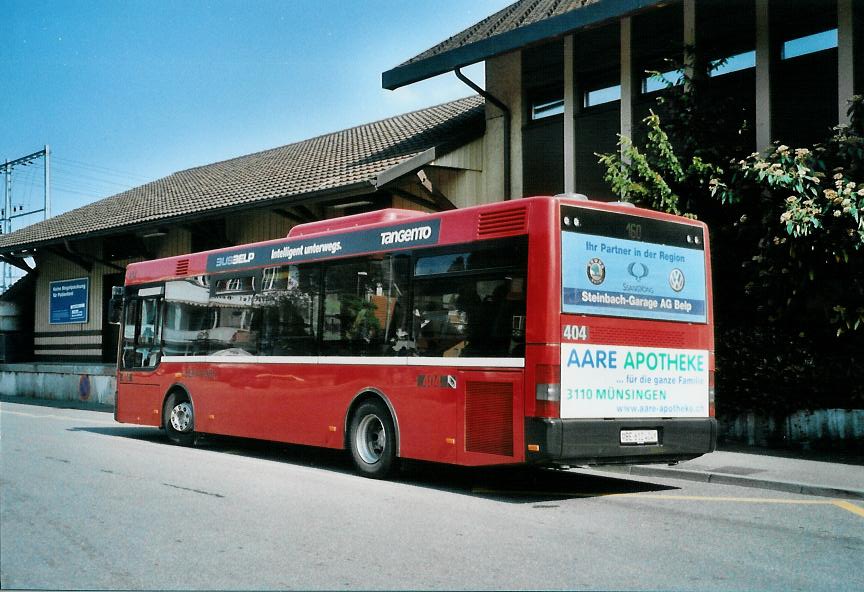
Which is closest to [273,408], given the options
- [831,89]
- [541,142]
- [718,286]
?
[718,286]

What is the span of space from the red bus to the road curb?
856mm

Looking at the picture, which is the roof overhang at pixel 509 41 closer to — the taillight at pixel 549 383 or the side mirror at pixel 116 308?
the side mirror at pixel 116 308

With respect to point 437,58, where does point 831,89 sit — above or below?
below

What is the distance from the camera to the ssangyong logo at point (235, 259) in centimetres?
1280

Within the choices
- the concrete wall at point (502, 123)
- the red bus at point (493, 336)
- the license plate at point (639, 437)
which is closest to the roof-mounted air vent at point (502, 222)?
the red bus at point (493, 336)

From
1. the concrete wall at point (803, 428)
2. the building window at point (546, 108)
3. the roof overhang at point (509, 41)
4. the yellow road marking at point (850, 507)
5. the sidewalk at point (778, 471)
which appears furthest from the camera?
the building window at point (546, 108)

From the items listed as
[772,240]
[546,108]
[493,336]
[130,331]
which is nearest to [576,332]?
[493,336]

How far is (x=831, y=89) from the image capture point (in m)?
13.1

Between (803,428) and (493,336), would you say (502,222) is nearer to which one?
(493,336)

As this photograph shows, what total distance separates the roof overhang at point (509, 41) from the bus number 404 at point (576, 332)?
23.8ft

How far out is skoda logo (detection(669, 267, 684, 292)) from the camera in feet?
31.2

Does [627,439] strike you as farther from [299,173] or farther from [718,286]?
[299,173]

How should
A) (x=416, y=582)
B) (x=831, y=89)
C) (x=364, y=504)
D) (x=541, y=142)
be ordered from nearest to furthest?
(x=416, y=582), (x=364, y=504), (x=831, y=89), (x=541, y=142)

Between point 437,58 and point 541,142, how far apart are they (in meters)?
2.62
